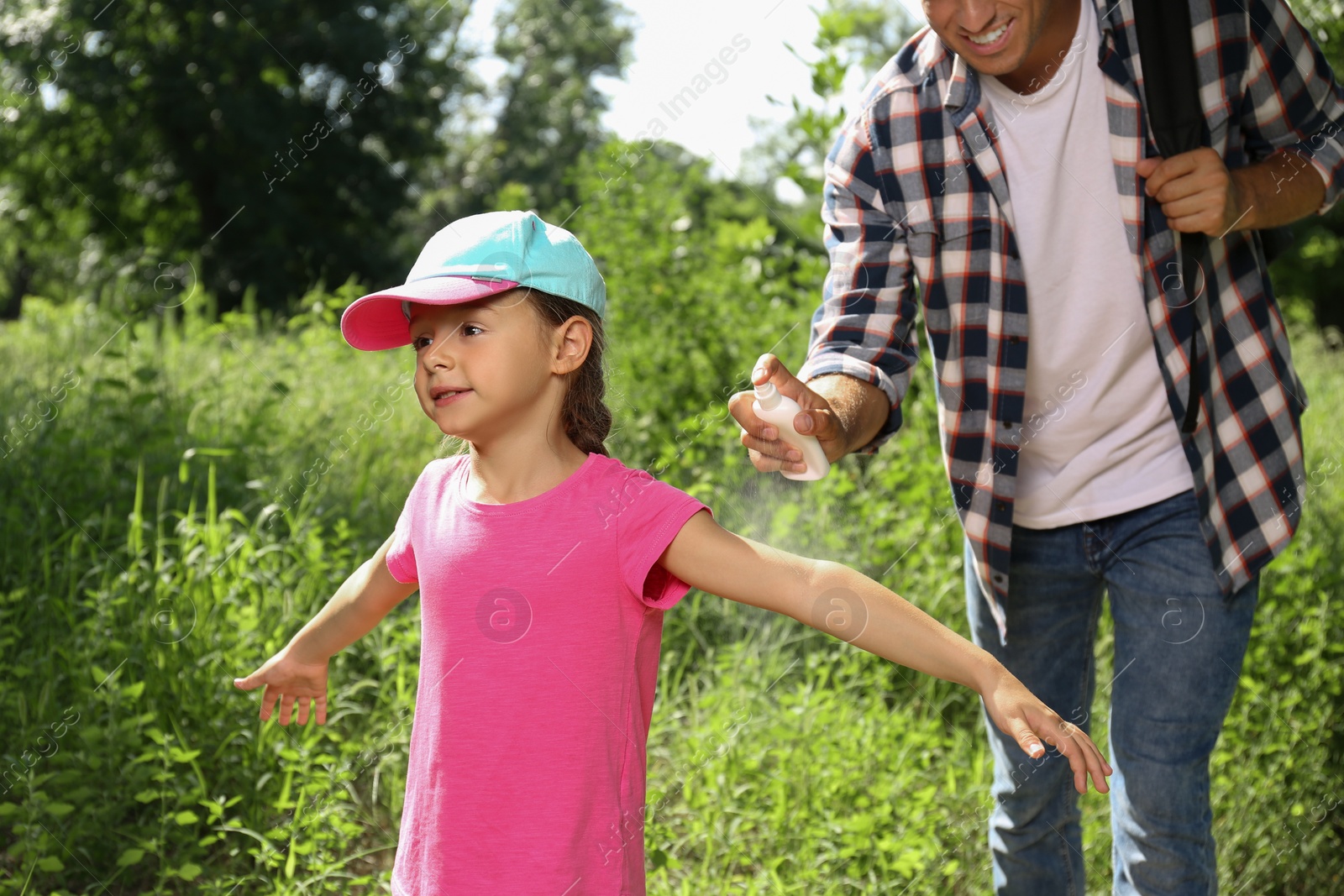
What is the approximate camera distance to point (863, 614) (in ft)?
5.11

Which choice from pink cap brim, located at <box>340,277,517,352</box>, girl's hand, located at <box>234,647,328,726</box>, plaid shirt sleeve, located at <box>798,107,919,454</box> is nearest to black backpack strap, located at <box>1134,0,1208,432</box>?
plaid shirt sleeve, located at <box>798,107,919,454</box>

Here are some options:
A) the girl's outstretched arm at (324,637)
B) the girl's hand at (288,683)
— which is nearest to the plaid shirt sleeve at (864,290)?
the girl's outstretched arm at (324,637)

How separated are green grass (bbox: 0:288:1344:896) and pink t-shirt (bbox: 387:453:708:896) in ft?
1.48

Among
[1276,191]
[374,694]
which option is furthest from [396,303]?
[374,694]

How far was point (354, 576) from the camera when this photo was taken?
1.92 m

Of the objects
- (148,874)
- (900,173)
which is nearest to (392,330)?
(900,173)

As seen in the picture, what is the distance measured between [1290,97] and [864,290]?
87 cm

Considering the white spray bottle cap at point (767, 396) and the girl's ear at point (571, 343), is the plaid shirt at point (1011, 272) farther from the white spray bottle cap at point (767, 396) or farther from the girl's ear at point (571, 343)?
the girl's ear at point (571, 343)

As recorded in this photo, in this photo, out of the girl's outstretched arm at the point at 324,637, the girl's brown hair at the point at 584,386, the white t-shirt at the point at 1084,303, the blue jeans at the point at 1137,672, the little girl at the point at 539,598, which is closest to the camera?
the little girl at the point at 539,598

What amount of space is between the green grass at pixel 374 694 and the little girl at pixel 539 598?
370 millimetres

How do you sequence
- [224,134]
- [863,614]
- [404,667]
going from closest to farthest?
[863,614] < [404,667] < [224,134]

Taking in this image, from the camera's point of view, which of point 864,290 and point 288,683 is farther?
point 864,290

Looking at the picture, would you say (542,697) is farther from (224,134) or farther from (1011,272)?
(224,134)

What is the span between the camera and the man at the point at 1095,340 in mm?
2025
